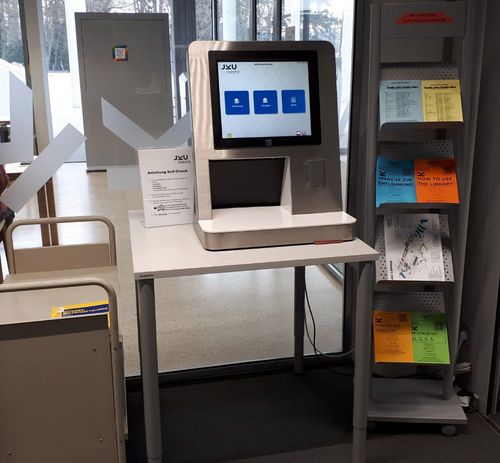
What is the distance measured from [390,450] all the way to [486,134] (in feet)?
4.06

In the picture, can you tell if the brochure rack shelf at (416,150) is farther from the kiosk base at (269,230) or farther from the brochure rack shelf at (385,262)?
the kiosk base at (269,230)

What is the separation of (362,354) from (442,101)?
0.91 metres

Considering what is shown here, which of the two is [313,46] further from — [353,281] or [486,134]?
[353,281]

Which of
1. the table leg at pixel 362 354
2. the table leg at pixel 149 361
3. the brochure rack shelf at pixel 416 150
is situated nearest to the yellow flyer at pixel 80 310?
the table leg at pixel 149 361

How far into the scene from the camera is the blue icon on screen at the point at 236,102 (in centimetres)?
191

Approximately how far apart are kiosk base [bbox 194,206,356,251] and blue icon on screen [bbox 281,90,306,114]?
358 millimetres

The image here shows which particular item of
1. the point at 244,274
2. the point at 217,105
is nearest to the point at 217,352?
the point at 244,274

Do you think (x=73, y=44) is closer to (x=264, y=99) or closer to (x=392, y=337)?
(x=264, y=99)

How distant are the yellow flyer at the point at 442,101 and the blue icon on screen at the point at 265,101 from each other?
20.7 inches

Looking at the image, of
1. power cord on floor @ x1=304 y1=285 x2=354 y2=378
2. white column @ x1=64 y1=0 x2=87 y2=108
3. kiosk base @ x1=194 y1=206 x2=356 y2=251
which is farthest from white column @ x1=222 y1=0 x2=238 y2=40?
power cord on floor @ x1=304 y1=285 x2=354 y2=378

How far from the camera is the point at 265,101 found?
1.94m

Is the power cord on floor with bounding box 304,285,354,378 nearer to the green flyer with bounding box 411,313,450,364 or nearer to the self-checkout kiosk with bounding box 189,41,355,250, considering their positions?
the green flyer with bounding box 411,313,450,364

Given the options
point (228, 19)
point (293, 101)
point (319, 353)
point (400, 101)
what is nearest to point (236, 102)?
point (293, 101)

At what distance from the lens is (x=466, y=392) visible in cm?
241
